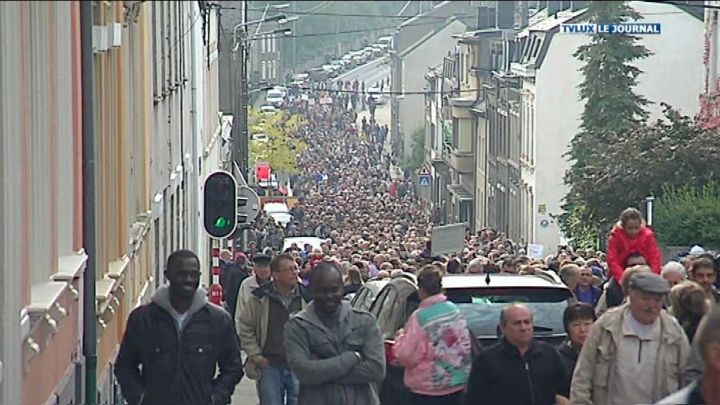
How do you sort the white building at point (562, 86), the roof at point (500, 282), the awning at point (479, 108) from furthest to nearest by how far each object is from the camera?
1. the awning at point (479, 108)
2. the white building at point (562, 86)
3. the roof at point (500, 282)

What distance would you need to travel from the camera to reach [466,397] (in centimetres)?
1123

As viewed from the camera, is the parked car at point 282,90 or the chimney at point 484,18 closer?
the parked car at point 282,90

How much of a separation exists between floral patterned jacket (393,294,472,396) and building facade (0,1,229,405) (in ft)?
7.30

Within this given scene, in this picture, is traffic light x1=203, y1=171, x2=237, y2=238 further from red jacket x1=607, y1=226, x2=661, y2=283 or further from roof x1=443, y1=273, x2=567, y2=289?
roof x1=443, y1=273, x2=567, y2=289

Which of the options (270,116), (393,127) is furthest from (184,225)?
(393,127)

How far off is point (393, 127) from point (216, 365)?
61.0 meters

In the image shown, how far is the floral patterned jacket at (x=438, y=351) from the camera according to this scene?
1215 centimetres

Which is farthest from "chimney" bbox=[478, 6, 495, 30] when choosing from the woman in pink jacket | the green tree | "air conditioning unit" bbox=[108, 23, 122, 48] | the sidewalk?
the woman in pink jacket

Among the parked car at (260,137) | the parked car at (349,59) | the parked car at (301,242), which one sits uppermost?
the parked car at (349,59)

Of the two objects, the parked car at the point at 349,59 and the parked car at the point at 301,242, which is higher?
the parked car at the point at 349,59

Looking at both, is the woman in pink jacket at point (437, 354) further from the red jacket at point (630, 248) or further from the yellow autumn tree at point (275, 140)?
the yellow autumn tree at point (275, 140)

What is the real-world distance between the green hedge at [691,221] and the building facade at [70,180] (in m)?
13.4

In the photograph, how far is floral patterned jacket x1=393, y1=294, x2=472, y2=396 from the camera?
12148 millimetres

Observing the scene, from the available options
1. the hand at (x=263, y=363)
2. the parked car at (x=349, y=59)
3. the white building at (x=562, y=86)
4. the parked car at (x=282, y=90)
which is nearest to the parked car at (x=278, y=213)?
the parked car at (x=282, y=90)
